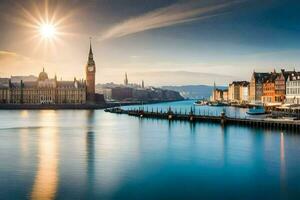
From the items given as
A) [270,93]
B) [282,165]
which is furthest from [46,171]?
[270,93]

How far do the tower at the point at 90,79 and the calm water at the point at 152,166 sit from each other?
10354cm

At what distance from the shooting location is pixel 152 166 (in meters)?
30.6

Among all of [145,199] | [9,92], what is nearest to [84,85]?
[9,92]

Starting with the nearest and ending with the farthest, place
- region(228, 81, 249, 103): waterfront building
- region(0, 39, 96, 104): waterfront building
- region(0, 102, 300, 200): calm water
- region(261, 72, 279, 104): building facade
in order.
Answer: region(0, 102, 300, 200): calm water, region(261, 72, 279, 104): building facade, region(228, 81, 249, 103): waterfront building, region(0, 39, 96, 104): waterfront building

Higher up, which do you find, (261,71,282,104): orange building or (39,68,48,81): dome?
(39,68,48,81): dome

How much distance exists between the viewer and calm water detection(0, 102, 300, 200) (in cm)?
2347

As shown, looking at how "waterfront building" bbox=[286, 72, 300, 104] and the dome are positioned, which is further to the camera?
the dome

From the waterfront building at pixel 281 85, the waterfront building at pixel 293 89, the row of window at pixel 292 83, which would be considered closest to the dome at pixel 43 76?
the waterfront building at pixel 281 85

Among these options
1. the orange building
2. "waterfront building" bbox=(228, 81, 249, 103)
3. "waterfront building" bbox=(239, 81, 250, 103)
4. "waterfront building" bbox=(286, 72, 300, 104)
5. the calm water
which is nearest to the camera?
the calm water

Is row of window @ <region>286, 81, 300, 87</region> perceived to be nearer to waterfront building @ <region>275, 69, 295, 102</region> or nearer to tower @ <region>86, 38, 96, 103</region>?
waterfront building @ <region>275, 69, 295, 102</region>

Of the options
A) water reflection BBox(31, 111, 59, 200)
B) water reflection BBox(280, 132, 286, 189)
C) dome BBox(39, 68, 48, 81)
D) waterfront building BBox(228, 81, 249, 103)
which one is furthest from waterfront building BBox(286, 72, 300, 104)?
dome BBox(39, 68, 48, 81)

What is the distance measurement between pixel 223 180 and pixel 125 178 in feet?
18.4

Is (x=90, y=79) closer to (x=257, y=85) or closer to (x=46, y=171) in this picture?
(x=257, y=85)

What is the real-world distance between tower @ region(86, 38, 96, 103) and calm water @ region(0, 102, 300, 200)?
103540 millimetres
